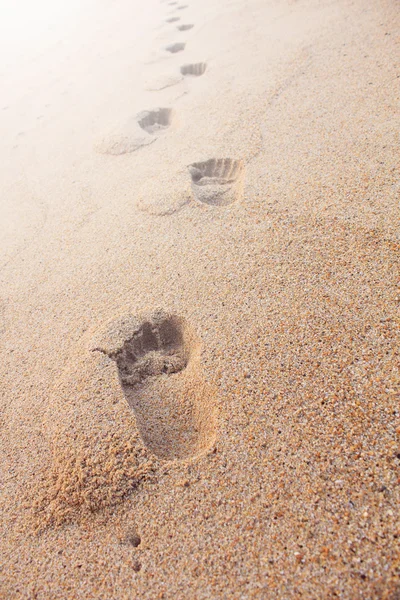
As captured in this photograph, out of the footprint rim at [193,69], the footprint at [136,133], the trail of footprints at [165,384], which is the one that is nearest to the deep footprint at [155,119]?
the footprint at [136,133]

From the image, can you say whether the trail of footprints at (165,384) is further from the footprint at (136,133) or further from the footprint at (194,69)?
the footprint at (194,69)

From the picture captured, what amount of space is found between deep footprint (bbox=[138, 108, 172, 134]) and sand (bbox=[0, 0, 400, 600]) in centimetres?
2

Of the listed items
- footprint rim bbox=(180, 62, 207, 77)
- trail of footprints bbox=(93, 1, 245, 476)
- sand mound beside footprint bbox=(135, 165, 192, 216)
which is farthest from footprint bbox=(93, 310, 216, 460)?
footprint rim bbox=(180, 62, 207, 77)

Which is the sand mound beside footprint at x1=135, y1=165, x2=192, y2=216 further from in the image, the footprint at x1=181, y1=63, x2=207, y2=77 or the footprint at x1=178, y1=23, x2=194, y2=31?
the footprint at x1=178, y1=23, x2=194, y2=31

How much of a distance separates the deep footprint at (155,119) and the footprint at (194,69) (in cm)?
64

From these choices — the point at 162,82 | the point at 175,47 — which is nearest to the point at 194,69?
the point at 162,82

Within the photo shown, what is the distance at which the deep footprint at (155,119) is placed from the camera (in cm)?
238

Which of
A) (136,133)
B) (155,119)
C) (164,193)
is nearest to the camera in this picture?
(164,193)

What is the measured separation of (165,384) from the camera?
1181 mm

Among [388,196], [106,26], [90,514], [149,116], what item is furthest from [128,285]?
[106,26]

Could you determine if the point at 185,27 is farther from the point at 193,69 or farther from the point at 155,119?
the point at 155,119

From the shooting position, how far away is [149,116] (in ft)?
7.99

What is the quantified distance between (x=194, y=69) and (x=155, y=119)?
73 centimetres

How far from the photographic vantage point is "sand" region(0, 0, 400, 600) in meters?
0.86
